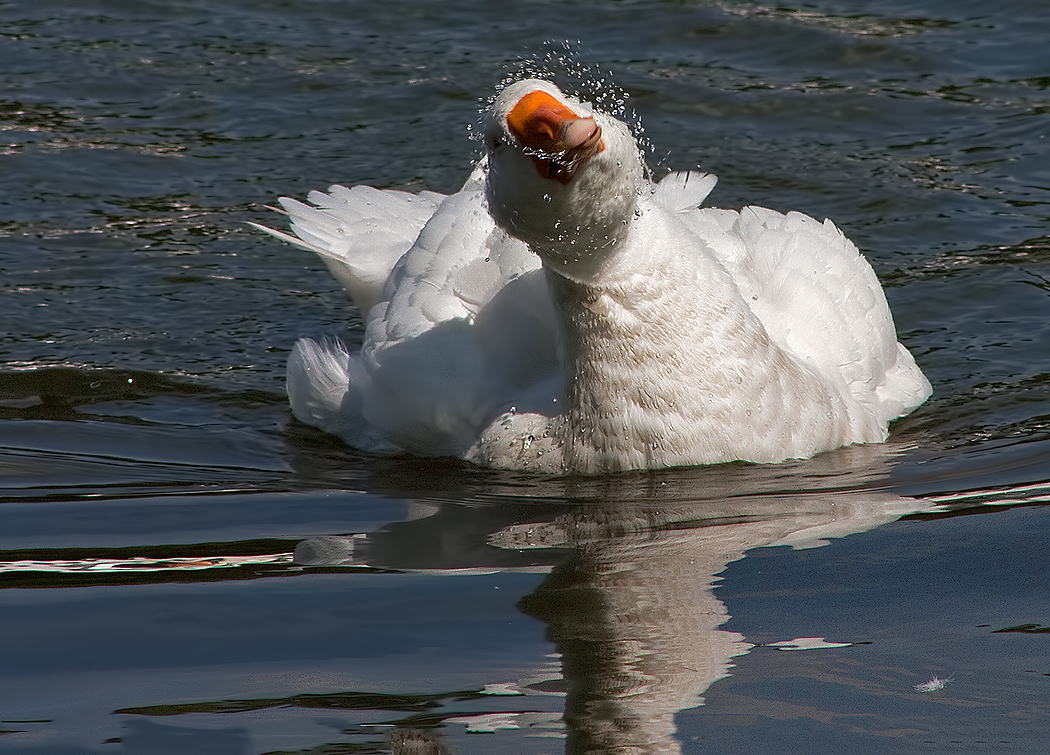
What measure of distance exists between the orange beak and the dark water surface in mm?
1027

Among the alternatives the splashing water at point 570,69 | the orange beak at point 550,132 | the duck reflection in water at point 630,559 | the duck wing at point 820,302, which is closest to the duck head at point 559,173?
Answer: the orange beak at point 550,132

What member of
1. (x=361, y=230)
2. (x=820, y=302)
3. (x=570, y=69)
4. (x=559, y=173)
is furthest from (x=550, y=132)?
(x=570, y=69)

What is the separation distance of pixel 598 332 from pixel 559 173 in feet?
2.79

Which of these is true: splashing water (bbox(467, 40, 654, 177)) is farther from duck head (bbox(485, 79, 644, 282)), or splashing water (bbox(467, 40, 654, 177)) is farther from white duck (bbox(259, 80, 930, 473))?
duck head (bbox(485, 79, 644, 282))

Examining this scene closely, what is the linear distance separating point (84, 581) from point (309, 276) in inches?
147

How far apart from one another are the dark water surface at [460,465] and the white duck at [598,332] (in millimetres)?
136

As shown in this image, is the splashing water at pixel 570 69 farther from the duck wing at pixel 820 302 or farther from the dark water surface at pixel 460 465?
the duck wing at pixel 820 302

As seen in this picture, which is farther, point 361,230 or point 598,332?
point 361,230

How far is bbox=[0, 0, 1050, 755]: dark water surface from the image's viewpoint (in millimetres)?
3266

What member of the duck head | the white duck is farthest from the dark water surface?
the duck head

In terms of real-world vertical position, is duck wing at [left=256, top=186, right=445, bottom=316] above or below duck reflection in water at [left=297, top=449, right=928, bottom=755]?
above

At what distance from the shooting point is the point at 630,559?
4090mm

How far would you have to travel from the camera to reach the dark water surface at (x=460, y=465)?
3.27m

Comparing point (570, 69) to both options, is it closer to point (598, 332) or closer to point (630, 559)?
point (598, 332)
